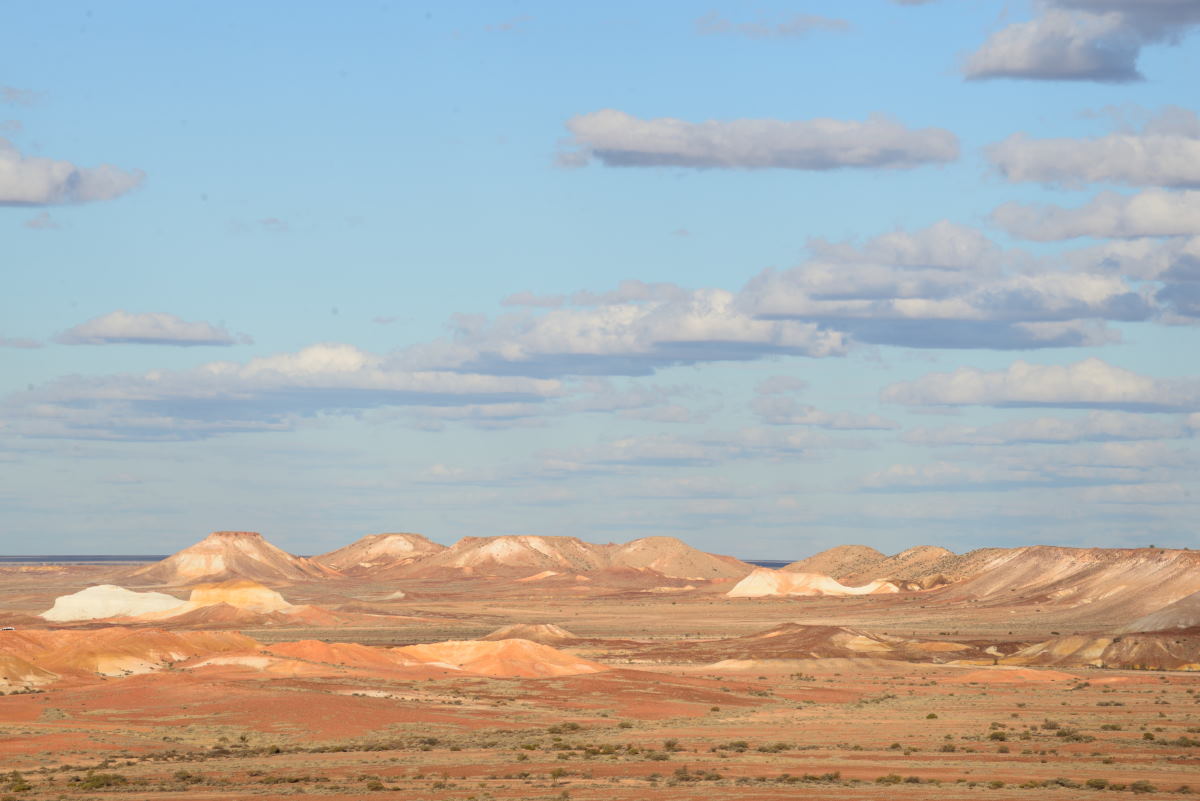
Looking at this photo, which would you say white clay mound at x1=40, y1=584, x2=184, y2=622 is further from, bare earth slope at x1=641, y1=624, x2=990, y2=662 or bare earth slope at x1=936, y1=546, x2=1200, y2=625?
bare earth slope at x1=936, y1=546, x2=1200, y2=625

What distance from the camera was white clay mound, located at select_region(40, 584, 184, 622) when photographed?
168 meters

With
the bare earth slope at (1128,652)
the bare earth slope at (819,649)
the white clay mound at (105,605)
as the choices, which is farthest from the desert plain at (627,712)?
the white clay mound at (105,605)

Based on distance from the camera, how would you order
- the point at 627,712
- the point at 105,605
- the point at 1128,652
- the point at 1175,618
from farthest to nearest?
1. the point at 105,605
2. the point at 1175,618
3. the point at 1128,652
4. the point at 627,712

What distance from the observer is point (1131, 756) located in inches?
2064

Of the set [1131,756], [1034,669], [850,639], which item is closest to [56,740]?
[1131,756]

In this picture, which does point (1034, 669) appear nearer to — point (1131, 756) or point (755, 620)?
point (1131, 756)

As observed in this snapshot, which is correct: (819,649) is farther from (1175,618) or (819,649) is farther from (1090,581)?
(1090,581)

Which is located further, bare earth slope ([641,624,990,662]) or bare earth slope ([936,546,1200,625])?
bare earth slope ([936,546,1200,625])

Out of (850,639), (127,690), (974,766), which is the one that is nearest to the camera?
(974,766)

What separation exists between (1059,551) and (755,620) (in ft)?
Answer: 138

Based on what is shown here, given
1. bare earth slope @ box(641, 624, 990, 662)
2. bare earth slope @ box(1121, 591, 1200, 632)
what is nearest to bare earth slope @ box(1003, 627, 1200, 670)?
bare earth slope @ box(1121, 591, 1200, 632)

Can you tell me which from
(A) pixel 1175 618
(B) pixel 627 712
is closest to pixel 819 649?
(A) pixel 1175 618

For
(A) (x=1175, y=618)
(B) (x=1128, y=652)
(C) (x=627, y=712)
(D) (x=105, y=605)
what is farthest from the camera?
(D) (x=105, y=605)

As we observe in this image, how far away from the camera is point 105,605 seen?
17250 centimetres
